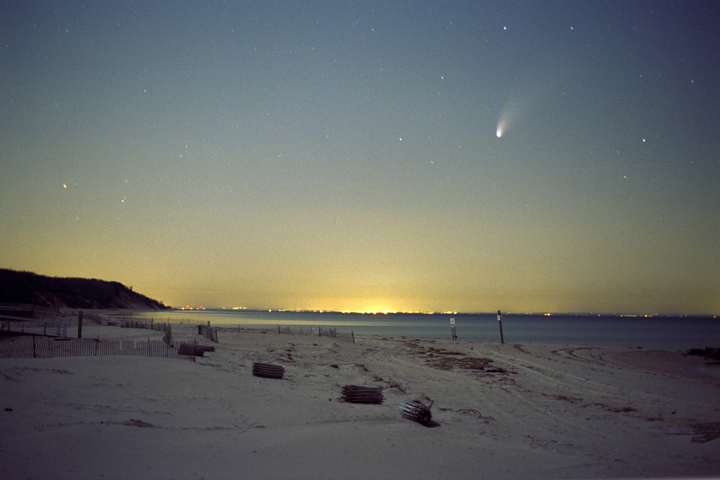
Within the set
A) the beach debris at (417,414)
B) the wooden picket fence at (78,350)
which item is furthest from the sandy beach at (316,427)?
the wooden picket fence at (78,350)

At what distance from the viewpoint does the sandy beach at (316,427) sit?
25.5 ft

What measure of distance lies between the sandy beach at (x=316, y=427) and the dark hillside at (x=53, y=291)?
124147mm

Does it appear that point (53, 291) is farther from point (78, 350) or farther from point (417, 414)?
point (417, 414)

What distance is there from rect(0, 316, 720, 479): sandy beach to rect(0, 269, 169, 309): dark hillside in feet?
407

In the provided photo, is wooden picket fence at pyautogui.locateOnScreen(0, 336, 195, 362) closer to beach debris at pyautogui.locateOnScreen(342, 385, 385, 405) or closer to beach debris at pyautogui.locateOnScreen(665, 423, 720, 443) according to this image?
beach debris at pyautogui.locateOnScreen(342, 385, 385, 405)

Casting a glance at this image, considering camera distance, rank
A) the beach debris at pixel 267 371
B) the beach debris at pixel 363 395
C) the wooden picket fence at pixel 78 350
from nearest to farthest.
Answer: the beach debris at pixel 363 395
the beach debris at pixel 267 371
the wooden picket fence at pixel 78 350

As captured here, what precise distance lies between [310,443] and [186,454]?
8.36 feet

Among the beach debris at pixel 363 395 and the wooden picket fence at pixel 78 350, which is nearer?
the beach debris at pixel 363 395

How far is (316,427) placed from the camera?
34.5 ft

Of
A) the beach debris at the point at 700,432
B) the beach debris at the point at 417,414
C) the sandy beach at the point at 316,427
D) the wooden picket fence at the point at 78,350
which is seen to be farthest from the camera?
the wooden picket fence at the point at 78,350

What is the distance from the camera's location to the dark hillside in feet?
399

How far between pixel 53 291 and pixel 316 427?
178m

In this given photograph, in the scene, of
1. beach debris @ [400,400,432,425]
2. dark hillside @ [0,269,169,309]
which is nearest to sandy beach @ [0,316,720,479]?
beach debris @ [400,400,432,425]

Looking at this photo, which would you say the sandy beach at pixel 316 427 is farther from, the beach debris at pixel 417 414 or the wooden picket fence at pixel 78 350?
the wooden picket fence at pixel 78 350
